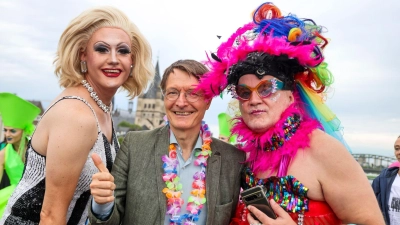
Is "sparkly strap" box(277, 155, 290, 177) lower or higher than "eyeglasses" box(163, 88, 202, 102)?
lower

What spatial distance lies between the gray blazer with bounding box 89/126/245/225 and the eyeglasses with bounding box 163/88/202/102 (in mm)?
290

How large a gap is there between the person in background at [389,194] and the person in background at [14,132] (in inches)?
192

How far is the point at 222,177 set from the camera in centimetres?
270

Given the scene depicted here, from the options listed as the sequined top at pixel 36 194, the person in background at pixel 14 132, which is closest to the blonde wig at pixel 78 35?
the sequined top at pixel 36 194

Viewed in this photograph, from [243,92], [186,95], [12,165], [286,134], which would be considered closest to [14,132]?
[12,165]

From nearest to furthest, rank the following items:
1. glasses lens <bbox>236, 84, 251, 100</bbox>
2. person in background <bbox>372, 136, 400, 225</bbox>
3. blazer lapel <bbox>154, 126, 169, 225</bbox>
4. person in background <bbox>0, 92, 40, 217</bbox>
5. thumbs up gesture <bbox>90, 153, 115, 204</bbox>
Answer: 1. thumbs up gesture <bbox>90, 153, 115, 204</bbox>
2. blazer lapel <bbox>154, 126, 169, 225</bbox>
3. glasses lens <bbox>236, 84, 251, 100</bbox>
4. person in background <bbox>0, 92, 40, 217</bbox>
5. person in background <bbox>372, 136, 400, 225</bbox>

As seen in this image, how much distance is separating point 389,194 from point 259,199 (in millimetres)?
4083

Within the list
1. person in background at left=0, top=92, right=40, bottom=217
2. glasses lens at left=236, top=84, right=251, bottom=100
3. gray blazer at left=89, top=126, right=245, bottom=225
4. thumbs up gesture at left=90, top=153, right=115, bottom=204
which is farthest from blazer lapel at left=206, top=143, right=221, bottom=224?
person in background at left=0, top=92, right=40, bottom=217

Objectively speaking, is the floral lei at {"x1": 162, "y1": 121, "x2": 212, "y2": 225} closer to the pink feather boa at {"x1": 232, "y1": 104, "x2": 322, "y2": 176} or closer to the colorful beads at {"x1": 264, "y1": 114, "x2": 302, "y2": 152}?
the pink feather boa at {"x1": 232, "y1": 104, "x2": 322, "y2": 176}

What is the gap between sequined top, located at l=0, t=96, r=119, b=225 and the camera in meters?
2.44

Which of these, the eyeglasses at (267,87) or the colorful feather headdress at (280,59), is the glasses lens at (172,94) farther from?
the eyeglasses at (267,87)

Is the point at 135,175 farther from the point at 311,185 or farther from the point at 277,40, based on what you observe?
the point at 277,40

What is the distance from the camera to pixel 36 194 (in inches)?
96.0

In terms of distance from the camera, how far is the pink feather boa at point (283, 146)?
2.49 metres
